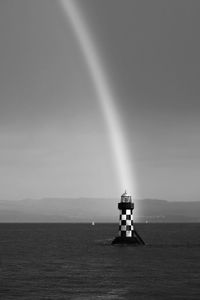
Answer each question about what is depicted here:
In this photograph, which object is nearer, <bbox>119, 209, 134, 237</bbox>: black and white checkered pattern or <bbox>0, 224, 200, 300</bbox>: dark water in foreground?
<bbox>0, 224, 200, 300</bbox>: dark water in foreground

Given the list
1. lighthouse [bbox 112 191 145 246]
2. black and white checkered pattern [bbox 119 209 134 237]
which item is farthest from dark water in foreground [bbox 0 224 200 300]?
black and white checkered pattern [bbox 119 209 134 237]

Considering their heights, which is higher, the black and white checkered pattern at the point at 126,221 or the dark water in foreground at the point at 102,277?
the black and white checkered pattern at the point at 126,221

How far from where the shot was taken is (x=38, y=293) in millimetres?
50625

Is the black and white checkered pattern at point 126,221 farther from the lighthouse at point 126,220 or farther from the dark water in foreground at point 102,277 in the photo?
the dark water in foreground at point 102,277

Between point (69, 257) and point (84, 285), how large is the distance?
32.9m

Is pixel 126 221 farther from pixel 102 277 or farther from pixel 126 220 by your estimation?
pixel 102 277

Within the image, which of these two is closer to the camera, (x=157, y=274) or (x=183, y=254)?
(x=157, y=274)

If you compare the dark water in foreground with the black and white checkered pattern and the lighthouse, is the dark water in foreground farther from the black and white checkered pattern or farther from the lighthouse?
the black and white checkered pattern

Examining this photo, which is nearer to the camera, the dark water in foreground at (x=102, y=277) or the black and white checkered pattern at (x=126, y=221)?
the dark water in foreground at (x=102, y=277)

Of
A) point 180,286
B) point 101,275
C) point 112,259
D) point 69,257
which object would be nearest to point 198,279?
point 180,286

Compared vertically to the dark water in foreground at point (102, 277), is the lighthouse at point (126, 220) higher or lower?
higher

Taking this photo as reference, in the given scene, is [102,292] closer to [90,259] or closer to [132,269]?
[132,269]

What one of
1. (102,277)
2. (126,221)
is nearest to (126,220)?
(126,221)

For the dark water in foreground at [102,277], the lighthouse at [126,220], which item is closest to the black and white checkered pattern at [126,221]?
the lighthouse at [126,220]
